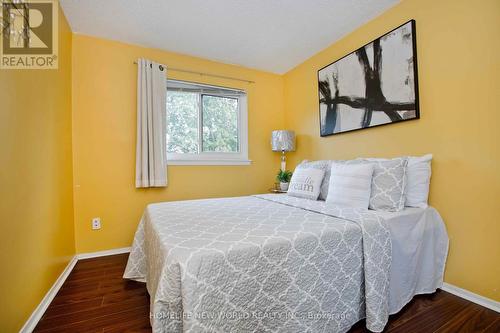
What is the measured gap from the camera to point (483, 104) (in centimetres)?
154

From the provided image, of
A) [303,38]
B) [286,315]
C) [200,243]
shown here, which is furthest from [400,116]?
[200,243]

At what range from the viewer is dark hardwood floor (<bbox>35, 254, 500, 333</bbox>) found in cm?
133

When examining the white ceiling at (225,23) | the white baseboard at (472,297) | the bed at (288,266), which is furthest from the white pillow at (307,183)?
the white ceiling at (225,23)

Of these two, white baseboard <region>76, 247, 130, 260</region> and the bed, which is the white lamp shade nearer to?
the bed

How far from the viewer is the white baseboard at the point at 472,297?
1.48m

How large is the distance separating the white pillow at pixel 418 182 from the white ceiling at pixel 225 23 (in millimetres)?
1455

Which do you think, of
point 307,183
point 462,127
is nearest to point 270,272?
point 307,183

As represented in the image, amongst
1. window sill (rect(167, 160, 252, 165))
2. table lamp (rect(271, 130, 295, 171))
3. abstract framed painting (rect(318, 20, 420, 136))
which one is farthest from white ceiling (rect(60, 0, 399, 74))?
window sill (rect(167, 160, 252, 165))

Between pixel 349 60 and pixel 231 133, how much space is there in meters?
1.72

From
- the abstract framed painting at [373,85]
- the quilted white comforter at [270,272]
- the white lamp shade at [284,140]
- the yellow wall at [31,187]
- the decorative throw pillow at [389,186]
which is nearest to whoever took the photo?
the quilted white comforter at [270,272]

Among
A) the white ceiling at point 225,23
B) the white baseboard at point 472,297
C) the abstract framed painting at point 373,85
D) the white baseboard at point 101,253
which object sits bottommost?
the white baseboard at point 472,297

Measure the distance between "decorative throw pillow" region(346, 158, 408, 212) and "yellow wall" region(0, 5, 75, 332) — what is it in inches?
87.7

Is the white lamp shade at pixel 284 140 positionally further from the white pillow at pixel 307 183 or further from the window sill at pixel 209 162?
the white pillow at pixel 307 183

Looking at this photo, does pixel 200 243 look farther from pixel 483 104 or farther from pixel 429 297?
pixel 483 104
